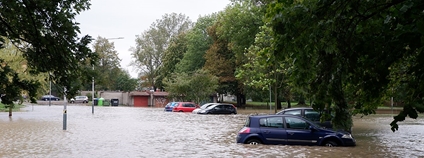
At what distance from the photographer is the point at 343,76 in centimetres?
891

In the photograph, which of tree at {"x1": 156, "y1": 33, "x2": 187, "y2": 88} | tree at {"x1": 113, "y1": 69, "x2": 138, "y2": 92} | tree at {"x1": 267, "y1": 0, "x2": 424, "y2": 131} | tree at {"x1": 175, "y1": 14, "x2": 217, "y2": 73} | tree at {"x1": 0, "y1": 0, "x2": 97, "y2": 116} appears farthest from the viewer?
tree at {"x1": 113, "y1": 69, "x2": 138, "y2": 92}

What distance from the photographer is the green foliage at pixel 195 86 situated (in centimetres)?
6084

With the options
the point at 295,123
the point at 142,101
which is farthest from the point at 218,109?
the point at 142,101

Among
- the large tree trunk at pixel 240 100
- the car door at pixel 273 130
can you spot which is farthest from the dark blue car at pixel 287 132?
the large tree trunk at pixel 240 100

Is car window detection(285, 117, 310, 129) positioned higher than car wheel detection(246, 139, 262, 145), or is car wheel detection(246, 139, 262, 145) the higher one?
car window detection(285, 117, 310, 129)

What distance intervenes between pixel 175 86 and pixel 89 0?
52.0 metres

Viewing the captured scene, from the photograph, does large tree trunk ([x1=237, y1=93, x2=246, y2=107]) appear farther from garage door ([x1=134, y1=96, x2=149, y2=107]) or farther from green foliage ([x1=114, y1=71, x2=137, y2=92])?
green foliage ([x1=114, y1=71, x2=137, y2=92])

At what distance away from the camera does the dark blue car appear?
15492 mm

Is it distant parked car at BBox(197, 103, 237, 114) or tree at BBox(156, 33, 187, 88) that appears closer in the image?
distant parked car at BBox(197, 103, 237, 114)

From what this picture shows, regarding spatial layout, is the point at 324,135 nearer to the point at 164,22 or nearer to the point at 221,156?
the point at 221,156

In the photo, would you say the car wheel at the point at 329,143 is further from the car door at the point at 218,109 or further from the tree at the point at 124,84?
the tree at the point at 124,84

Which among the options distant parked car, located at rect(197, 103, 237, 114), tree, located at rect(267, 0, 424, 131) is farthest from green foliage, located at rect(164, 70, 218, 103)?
tree, located at rect(267, 0, 424, 131)

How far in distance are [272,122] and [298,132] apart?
Result: 932mm

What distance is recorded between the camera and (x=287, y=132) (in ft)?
50.9
